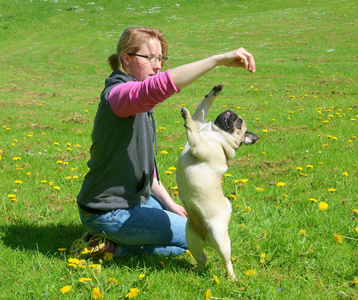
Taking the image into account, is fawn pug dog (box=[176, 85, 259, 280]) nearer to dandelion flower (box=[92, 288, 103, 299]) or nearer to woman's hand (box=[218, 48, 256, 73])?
woman's hand (box=[218, 48, 256, 73])

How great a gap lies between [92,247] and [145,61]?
5.31 ft

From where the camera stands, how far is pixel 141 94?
2346 mm

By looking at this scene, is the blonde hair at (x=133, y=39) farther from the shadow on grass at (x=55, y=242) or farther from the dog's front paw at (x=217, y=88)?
the shadow on grass at (x=55, y=242)

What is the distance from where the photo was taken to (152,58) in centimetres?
312

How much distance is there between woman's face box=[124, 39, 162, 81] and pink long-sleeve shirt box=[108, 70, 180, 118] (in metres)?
0.50

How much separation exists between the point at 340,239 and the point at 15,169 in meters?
4.20

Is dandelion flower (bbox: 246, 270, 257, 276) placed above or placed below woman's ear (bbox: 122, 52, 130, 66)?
below

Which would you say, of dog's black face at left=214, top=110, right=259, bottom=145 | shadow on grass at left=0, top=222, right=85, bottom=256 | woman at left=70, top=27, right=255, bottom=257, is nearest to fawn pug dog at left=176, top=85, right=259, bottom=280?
dog's black face at left=214, top=110, right=259, bottom=145

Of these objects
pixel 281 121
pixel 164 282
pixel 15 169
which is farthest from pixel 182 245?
pixel 281 121

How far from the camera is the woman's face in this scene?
10.1ft

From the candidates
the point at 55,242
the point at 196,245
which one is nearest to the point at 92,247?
the point at 55,242

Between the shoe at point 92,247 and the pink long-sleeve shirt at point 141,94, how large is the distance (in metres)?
1.17

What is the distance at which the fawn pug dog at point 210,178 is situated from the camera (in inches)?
104

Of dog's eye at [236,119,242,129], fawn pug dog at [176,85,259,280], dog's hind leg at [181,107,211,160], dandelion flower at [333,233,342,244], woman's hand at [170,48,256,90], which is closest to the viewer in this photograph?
woman's hand at [170,48,256,90]
